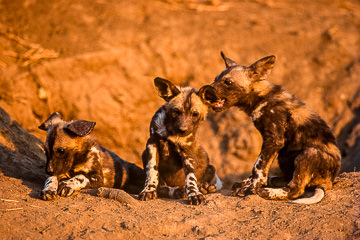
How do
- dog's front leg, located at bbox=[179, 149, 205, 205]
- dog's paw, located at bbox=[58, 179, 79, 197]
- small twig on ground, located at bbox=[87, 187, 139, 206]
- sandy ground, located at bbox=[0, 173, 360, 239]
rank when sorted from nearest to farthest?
sandy ground, located at bbox=[0, 173, 360, 239] → small twig on ground, located at bbox=[87, 187, 139, 206] → dog's paw, located at bbox=[58, 179, 79, 197] → dog's front leg, located at bbox=[179, 149, 205, 205]

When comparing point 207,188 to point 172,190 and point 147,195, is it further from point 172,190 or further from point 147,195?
point 147,195

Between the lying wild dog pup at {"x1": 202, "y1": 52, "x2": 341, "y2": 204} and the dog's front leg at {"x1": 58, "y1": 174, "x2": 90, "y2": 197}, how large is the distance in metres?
1.79

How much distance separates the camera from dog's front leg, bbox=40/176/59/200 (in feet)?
13.8

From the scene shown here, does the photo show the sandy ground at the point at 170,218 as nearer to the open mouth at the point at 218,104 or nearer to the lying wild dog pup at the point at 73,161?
the lying wild dog pup at the point at 73,161

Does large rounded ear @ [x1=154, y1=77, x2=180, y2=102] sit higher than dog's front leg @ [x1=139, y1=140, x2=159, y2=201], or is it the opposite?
large rounded ear @ [x1=154, y1=77, x2=180, y2=102]

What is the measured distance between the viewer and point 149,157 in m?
5.14

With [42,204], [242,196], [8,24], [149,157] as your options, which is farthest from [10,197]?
[8,24]

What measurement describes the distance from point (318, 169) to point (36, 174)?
139 inches

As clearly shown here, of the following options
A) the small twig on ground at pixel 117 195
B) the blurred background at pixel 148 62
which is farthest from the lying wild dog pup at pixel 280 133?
the blurred background at pixel 148 62

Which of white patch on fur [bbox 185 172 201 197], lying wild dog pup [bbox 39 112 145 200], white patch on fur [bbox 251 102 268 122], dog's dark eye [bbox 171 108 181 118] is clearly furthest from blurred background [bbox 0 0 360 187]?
dog's dark eye [bbox 171 108 181 118]

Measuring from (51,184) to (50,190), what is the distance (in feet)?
0.56

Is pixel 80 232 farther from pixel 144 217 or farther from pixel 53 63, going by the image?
pixel 53 63

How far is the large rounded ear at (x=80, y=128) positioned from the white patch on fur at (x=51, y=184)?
0.57 meters

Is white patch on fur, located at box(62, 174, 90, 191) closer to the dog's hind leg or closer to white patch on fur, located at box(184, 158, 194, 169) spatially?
white patch on fur, located at box(184, 158, 194, 169)
